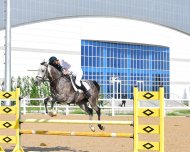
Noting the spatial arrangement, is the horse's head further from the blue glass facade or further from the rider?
the blue glass facade

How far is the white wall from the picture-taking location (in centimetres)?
5591

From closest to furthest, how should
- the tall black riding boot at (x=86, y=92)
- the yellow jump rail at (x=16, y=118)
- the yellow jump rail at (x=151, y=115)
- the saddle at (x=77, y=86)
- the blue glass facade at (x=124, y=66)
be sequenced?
the yellow jump rail at (x=151, y=115), the yellow jump rail at (x=16, y=118), the saddle at (x=77, y=86), the tall black riding boot at (x=86, y=92), the blue glass facade at (x=124, y=66)

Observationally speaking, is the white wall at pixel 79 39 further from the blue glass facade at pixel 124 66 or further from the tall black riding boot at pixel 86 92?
the tall black riding boot at pixel 86 92

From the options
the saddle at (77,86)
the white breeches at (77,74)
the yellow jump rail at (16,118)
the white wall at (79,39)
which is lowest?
the yellow jump rail at (16,118)

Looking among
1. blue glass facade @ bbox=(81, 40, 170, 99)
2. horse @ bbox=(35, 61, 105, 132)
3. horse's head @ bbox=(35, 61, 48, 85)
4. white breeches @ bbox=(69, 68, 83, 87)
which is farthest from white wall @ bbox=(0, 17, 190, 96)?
horse's head @ bbox=(35, 61, 48, 85)

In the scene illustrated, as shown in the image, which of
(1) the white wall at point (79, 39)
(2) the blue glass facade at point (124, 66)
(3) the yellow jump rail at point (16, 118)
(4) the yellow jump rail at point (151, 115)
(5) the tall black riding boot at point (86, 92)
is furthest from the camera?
(2) the blue glass facade at point (124, 66)

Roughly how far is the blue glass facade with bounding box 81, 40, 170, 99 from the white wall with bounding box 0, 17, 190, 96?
47.0 inches

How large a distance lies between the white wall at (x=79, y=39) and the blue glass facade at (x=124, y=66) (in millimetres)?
1195

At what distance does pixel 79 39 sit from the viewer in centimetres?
6053

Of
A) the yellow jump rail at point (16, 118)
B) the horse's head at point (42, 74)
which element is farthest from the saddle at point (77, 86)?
the yellow jump rail at point (16, 118)

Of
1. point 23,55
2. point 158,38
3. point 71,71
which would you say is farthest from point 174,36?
point 71,71

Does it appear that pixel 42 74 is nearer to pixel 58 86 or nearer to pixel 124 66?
pixel 58 86

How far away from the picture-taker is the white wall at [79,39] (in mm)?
55906

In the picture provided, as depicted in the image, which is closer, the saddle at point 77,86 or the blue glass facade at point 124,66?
the saddle at point 77,86
